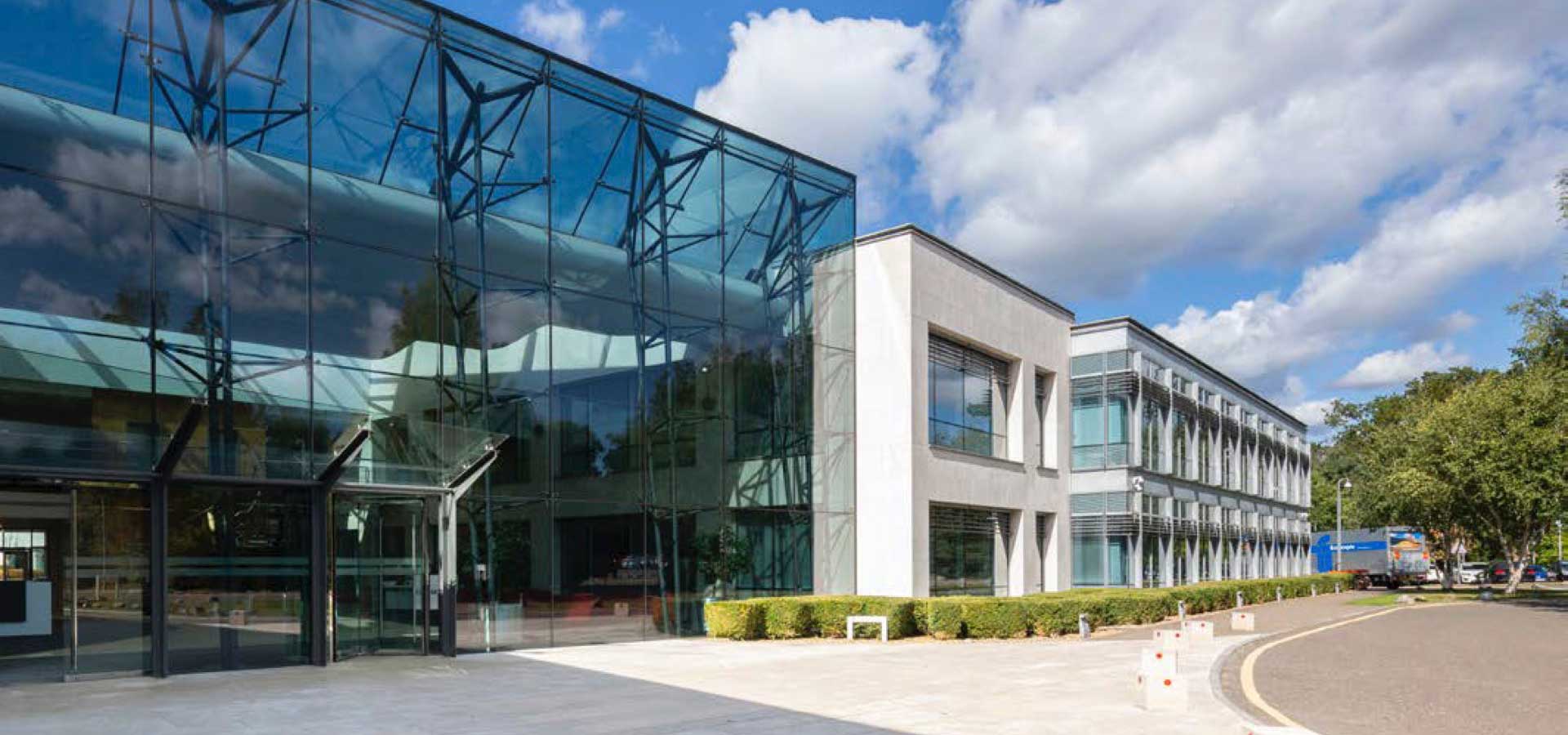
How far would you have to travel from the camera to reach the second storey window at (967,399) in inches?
1179

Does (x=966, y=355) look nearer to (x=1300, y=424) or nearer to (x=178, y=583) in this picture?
(x=178, y=583)

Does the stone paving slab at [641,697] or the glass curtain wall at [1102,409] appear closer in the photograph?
the stone paving slab at [641,697]

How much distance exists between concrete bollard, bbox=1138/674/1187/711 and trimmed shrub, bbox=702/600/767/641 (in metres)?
11.4

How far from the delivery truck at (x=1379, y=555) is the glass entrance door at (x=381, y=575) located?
56035mm

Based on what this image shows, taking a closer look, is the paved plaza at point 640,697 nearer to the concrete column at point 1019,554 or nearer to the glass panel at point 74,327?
the glass panel at point 74,327

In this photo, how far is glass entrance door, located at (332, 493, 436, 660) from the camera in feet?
60.3

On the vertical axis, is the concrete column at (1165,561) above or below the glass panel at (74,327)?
below

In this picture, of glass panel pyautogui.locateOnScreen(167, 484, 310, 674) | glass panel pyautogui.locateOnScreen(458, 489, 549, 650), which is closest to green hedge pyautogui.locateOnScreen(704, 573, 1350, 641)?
glass panel pyautogui.locateOnScreen(458, 489, 549, 650)

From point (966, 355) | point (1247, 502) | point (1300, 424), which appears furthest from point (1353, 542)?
point (966, 355)

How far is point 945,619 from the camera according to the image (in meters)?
24.1

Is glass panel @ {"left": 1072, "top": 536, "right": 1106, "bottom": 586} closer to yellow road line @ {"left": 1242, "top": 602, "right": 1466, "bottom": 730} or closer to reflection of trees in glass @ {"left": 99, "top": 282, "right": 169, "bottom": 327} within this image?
yellow road line @ {"left": 1242, "top": 602, "right": 1466, "bottom": 730}

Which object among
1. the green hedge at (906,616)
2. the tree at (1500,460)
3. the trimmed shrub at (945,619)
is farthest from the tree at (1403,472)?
the trimmed shrub at (945,619)

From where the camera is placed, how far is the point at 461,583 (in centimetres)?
1956

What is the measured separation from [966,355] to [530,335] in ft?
47.5
